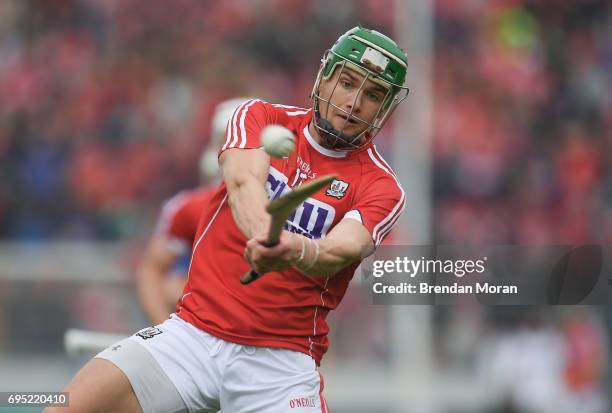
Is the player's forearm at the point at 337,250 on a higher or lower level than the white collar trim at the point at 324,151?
lower

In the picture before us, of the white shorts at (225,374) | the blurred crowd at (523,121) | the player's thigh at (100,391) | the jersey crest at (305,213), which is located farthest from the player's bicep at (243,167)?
the blurred crowd at (523,121)

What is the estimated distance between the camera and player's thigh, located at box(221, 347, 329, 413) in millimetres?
3875

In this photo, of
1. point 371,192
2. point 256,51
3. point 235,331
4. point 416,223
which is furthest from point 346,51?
point 256,51

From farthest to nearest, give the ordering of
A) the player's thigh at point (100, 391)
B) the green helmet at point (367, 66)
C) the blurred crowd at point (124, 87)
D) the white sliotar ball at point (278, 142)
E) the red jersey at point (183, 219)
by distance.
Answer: the blurred crowd at point (124, 87) → the red jersey at point (183, 219) → the green helmet at point (367, 66) → the player's thigh at point (100, 391) → the white sliotar ball at point (278, 142)

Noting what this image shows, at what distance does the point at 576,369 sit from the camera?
372 inches

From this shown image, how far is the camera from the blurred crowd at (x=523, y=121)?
10.4 metres

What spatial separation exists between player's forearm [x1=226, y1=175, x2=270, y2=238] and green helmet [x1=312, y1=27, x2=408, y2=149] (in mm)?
438

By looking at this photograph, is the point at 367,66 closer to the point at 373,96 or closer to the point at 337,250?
the point at 373,96

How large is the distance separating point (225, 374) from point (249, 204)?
64cm

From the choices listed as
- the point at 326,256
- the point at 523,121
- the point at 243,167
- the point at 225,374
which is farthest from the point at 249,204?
the point at 523,121

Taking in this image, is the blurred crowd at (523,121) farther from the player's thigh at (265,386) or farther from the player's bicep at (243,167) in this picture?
the player's bicep at (243,167)

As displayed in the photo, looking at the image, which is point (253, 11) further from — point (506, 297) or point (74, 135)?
point (506, 297)

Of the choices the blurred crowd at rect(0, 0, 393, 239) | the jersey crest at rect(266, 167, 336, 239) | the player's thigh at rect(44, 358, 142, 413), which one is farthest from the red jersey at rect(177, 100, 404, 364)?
the blurred crowd at rect(0, 0, 393, 239)

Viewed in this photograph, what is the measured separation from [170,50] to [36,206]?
249cm
